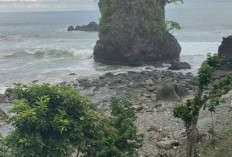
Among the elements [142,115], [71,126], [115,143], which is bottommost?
[142,115]

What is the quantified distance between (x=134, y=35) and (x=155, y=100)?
60.8 feet

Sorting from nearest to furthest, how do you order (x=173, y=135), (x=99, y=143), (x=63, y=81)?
(x=99, y=143) → (x=173, y=135) → (x=63, y=81)

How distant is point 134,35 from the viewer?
157ft

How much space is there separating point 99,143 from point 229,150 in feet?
22.7

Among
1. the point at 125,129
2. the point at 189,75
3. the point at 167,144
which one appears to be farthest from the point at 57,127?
the point at 189,75

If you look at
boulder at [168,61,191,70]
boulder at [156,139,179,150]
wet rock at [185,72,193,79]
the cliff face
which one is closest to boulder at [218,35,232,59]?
boulder at [168,61,191,70]

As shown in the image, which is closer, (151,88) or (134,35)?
(151,88)

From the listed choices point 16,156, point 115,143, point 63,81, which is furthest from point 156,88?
point 16,156

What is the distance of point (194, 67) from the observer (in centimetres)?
4612

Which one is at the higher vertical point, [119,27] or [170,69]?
[119,27]

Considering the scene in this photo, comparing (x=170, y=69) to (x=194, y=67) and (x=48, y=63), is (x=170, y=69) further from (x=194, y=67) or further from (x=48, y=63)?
(x=48, y=63)

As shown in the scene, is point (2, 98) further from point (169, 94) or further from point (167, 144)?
point (167, 144)

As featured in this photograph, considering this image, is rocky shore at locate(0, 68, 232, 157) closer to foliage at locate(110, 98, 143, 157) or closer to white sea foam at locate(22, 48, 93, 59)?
foliage at locate(110, 98, 143, 157)

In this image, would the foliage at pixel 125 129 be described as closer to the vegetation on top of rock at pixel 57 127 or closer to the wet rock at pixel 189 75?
the vegetation on top of rock at pixel 57 127
